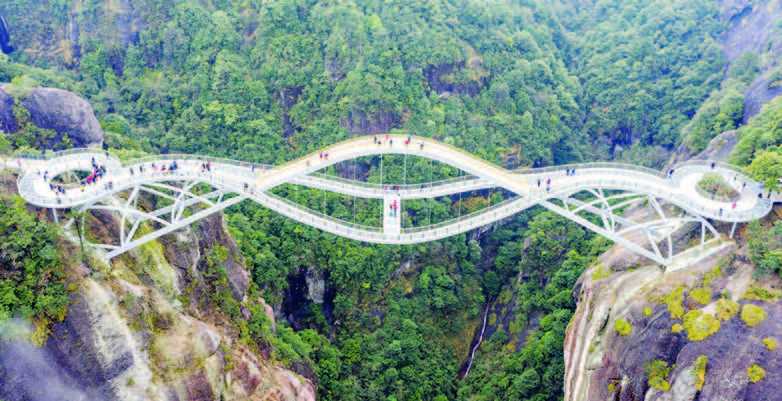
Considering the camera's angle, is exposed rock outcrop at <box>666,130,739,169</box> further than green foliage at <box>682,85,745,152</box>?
No

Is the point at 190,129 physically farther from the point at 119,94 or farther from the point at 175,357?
the point at 175,357

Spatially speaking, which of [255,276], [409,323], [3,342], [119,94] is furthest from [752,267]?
[119,94]

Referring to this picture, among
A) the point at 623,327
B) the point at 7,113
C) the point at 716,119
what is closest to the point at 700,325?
the point at 623,327

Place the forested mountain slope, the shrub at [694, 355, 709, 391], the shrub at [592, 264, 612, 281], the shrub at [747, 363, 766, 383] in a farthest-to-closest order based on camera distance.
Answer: the forested mountain slope, the shrub at [592, 264, 612, 281], the shrub at [694, 355, 709, 391], the shrub at [747, 363, 766, 383]

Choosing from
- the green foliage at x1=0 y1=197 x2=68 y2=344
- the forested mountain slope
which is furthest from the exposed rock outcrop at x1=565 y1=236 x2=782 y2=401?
the green foliage at x1=0 y1=197 x2=68 y2=344

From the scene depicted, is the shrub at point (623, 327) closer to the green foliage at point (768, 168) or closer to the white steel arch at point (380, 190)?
the white steel arch at point (380, 190)

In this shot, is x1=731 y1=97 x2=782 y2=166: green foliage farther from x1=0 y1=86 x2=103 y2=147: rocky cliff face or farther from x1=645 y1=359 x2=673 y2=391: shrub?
x1=0 y1=86 x2=103 y2=147: rocky cliff face
